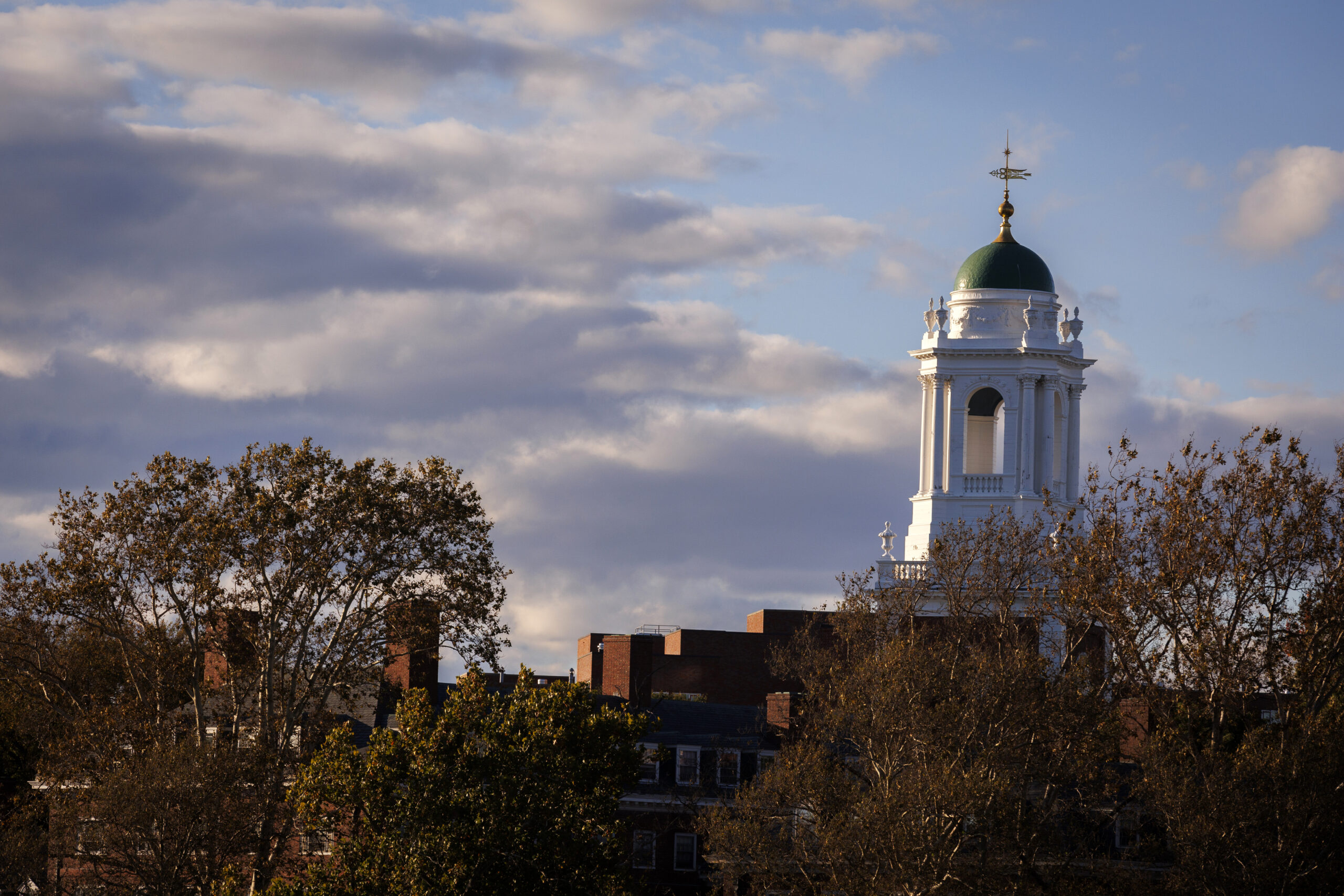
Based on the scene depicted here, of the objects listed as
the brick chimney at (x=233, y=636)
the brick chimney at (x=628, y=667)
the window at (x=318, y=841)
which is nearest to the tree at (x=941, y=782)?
the window at (x=318, y=841)

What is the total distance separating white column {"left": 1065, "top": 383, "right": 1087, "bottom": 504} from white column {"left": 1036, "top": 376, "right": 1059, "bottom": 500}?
0.79 meters

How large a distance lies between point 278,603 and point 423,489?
5586 millimetres

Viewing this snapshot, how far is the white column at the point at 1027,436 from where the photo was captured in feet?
285

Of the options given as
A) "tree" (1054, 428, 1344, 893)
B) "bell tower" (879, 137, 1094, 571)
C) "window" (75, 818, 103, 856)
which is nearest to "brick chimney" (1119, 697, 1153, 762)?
"tree" (1054, 428, 1344, 893)

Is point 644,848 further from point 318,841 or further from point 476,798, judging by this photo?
point 476,798

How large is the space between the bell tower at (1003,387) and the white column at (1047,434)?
0.03 metres

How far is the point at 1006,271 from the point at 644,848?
3271 cm

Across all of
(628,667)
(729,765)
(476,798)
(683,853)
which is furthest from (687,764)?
(476,798)

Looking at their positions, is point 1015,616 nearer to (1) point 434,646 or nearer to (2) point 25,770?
(1) point 434,646

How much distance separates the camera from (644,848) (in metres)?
71.4

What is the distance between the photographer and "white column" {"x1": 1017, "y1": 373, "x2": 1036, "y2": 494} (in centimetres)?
8700

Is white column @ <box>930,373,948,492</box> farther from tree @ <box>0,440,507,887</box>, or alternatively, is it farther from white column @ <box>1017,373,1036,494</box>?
tree @ <box>0,440,507,887</box>

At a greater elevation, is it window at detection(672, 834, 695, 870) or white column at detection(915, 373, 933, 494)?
white column at detection(915, 373, 933, 494)

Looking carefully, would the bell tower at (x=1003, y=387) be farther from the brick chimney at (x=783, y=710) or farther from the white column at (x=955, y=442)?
the brick chimney at (x=783, y=710)
